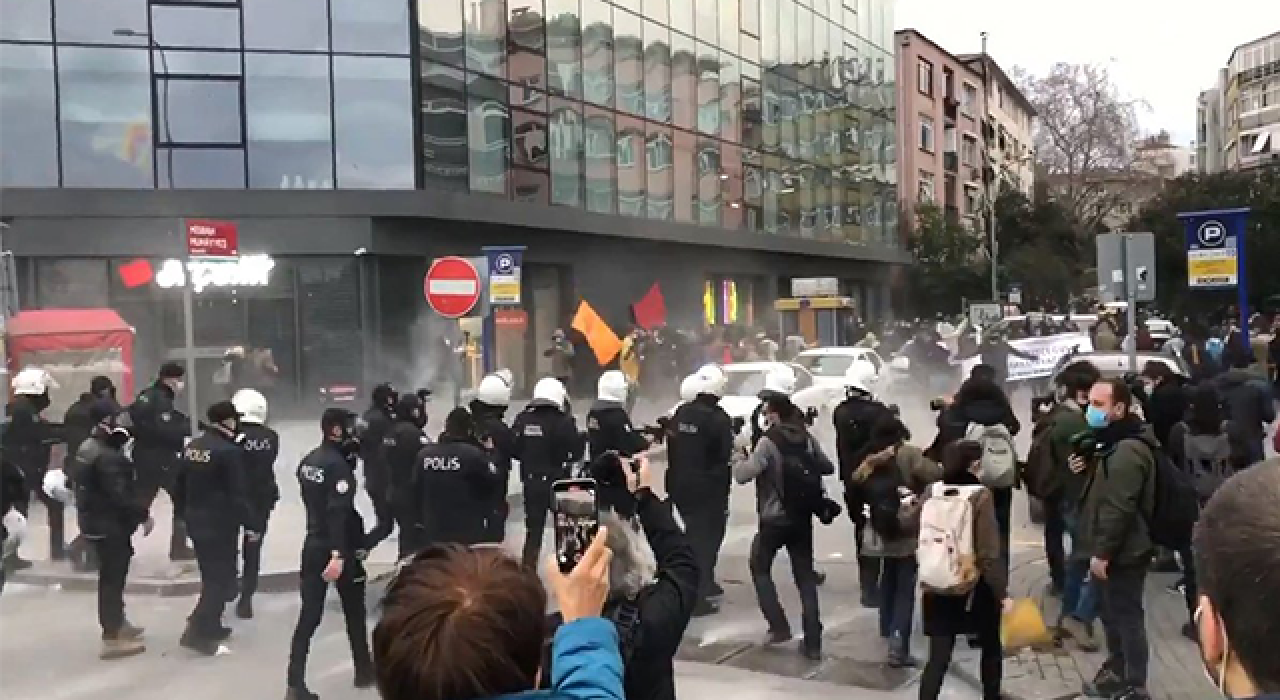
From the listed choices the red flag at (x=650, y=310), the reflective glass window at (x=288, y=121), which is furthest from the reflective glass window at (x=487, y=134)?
the red flag at (x=650, y=310)

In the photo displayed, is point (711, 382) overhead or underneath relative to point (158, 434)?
overhead

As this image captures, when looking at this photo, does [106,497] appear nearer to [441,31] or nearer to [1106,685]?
[1106,685]

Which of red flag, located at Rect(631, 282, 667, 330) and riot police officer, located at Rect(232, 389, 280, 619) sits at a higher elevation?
red flag, located at Rect(631, 282, 667, 330)

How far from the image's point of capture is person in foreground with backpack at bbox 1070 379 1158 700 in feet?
19.7

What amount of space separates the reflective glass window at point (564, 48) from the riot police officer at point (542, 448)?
19.7m

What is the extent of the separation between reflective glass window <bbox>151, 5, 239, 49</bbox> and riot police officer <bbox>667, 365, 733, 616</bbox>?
17.5 meters

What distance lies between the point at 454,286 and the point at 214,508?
652cm

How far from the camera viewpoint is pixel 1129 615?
20.3 ft

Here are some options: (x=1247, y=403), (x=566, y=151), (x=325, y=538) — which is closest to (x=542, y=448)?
(x=325, y=538)

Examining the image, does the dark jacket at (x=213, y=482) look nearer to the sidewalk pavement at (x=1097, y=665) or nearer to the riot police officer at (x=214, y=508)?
the riot police officer at (x=214, y=508)

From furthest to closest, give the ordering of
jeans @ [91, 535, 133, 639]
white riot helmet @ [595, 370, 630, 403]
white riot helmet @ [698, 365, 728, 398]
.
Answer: white riot helmet @ [595, 370, 630, 403] < white riot helmet @ [698, 365, 728, 398] < jeans @ [91, 535, 133, 639]

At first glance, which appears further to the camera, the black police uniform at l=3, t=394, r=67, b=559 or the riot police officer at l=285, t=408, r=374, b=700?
the black police uniform at l=3, t=394, r=67, b=559

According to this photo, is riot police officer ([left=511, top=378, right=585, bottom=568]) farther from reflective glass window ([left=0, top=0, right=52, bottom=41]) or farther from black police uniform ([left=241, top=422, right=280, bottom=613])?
reflective glass window ([left=0, top=0, right=52, bottom=41])

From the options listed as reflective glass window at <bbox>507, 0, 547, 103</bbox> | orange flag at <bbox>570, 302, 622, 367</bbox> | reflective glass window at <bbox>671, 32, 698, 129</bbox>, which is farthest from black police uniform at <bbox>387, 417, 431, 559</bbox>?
reflective glass window at <bbox>671, 32, 698, 129</bbox>
